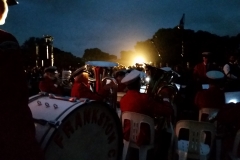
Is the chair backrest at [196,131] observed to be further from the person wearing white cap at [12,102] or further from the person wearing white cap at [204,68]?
the person wearing white cap at [204,68]

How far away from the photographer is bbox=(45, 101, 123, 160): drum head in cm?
285

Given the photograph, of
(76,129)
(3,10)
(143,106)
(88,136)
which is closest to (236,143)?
(143,106)

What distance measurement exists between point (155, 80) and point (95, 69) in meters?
1.73

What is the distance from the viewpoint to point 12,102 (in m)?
1.92

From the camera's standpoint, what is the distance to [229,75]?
955 cm

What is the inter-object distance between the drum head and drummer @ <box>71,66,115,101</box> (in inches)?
114

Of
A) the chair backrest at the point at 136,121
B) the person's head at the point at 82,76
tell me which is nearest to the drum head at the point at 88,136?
the chair backrest at the point at 136,121

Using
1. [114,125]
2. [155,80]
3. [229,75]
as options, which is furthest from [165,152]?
[229,75]

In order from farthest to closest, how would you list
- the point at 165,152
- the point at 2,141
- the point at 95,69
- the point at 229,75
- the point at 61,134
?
the point at 229,75, the point at 95,69, the point at 165,152, the point at 61,134, the point at 2,141

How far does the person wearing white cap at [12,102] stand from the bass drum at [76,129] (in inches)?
26.1

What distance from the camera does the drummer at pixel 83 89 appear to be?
635 centimetres

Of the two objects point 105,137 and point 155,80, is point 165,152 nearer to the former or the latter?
point 155,80

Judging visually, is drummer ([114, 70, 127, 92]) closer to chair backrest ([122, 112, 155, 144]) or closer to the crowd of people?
the crowd of people

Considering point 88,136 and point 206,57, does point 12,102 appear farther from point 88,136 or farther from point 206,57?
point 206,57
